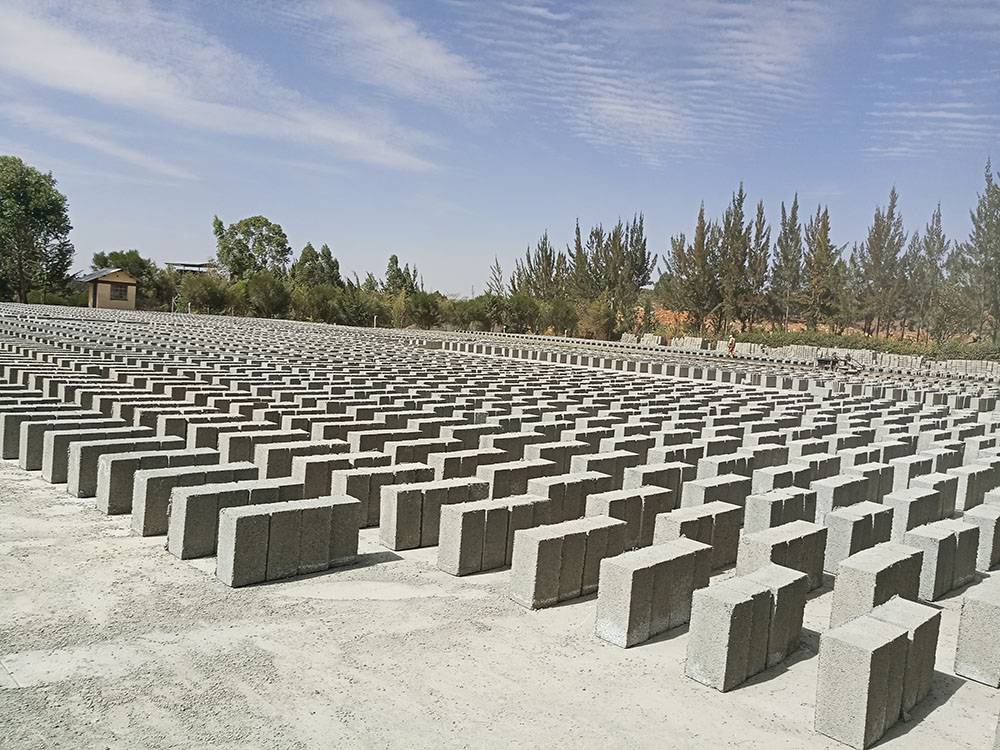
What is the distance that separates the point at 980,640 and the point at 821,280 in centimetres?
5696

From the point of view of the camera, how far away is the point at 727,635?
4.32 metres

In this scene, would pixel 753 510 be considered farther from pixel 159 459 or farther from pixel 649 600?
pixel 159 459

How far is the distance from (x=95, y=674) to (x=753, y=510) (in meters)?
5.14

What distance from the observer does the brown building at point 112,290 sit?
6225 cm

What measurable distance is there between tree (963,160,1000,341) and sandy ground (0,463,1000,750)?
150 ft

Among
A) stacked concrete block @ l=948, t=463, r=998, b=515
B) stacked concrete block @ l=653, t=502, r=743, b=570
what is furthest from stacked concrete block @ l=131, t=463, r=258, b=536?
stacked concrete block @ l=948, t=463, r=998, b=515

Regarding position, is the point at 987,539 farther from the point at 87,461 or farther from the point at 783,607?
the point at 87,461

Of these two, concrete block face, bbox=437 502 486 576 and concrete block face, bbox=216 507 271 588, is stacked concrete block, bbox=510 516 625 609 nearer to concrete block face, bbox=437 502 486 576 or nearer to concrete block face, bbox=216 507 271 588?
concrete block face, bbox=437 502 486 576

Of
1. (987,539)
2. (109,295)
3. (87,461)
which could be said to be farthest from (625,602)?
(109,295)

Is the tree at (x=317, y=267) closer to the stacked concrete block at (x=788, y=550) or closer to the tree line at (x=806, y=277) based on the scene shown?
the tree line at (x=806, y=277)

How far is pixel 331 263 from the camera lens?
73.0 metres

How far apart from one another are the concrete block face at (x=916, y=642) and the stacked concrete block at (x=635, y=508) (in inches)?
94.4

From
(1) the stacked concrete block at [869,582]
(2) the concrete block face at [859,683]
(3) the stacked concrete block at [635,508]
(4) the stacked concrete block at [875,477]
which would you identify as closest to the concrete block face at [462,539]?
(3) the stacked concrete block at [635,508]

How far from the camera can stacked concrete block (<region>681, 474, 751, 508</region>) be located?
7.33 metres
